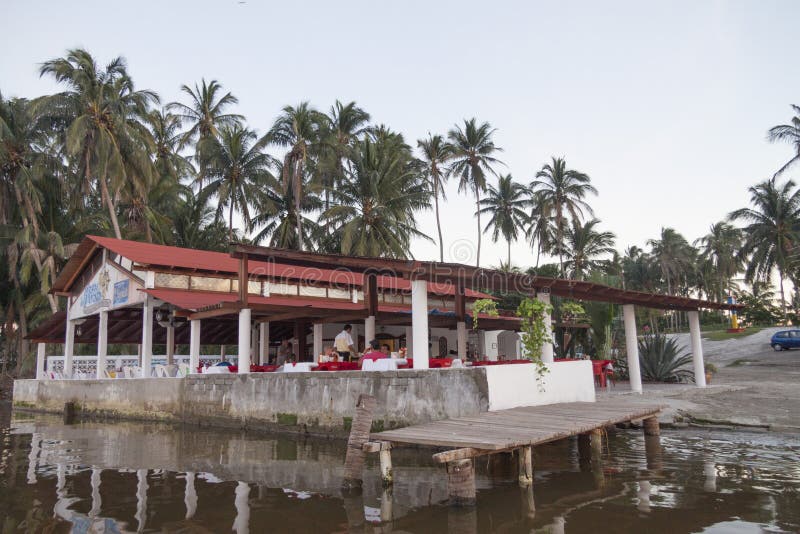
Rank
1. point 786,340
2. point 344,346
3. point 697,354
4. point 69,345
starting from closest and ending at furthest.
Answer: point 344,346, point 697,354, point 69,345, point 786,340

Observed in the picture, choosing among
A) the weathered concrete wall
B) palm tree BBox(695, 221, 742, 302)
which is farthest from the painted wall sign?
palm tree BBox(695, 221, 742, 302)

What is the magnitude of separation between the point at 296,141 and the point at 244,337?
21.9 metres

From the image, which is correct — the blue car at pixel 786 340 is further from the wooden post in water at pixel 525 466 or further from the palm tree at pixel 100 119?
the palm tree at pixel 100 119

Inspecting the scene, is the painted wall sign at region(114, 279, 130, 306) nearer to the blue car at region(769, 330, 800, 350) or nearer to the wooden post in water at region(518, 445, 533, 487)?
the wooden post in water at region(518, 445, 533, 487)

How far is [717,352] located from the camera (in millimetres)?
34438

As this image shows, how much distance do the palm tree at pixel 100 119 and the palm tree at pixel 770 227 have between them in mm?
36935

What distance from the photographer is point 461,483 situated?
6508 mm

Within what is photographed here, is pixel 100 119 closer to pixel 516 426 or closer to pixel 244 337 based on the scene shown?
pixel 244 337

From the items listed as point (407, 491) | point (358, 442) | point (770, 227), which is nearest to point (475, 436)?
point (407, 491)

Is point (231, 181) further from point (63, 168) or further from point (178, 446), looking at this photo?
point (178, 446)

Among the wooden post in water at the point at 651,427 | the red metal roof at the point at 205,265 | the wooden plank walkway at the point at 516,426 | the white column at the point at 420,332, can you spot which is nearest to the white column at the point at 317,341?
the red metal roof at the point at 205,265

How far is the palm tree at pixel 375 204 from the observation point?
29.1 meters

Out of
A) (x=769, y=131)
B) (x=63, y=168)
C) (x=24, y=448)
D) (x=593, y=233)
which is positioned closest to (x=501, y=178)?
(x=593, y=233)

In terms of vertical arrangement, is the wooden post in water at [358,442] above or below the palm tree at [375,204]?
below
